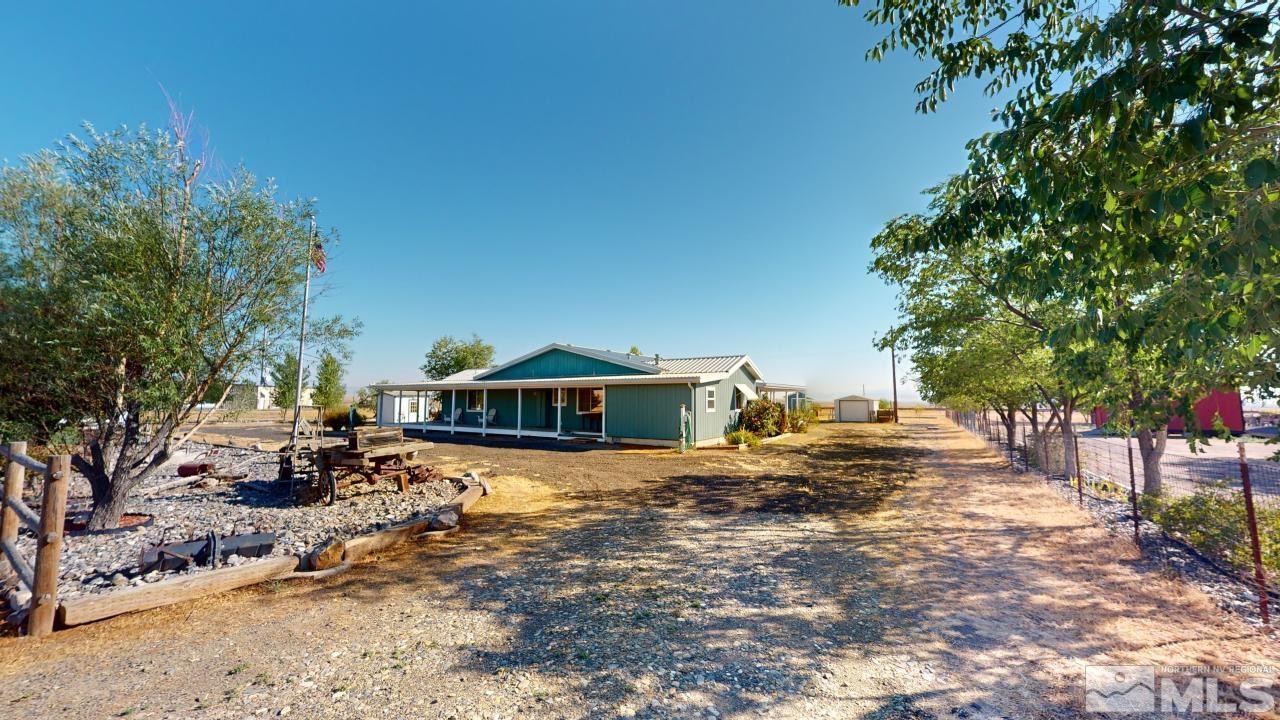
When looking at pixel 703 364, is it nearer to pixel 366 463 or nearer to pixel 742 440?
pixel 742 440

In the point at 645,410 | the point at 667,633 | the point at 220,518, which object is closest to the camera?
the point at 667,633

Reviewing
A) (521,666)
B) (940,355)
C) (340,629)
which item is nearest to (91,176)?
(340,629)

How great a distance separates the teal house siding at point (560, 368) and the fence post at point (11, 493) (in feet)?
52.0

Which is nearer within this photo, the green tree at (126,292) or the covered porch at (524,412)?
the green tree at (126,292)

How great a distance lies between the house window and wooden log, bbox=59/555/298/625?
15.5 metres

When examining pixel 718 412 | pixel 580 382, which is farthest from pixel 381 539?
pixel 718 412

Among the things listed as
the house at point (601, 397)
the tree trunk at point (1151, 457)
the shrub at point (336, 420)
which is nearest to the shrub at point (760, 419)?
the house at point (601, 397)

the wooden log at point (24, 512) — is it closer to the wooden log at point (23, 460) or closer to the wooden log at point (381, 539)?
the wooden log at point (23, 460)

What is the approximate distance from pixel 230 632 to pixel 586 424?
1667 centimetres

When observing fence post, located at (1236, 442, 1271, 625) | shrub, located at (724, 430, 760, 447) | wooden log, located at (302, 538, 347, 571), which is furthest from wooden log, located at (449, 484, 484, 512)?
shrub, located at (724, 430, 760, 447)

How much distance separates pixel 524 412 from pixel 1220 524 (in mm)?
20722

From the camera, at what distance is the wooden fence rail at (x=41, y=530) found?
3.76 meters

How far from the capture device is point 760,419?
819 inches

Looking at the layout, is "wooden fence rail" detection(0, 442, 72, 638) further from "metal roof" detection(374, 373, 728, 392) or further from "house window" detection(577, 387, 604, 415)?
"house window" detection(577, 387, 604, 415)
